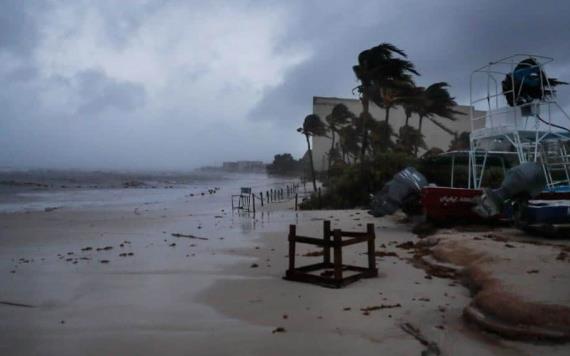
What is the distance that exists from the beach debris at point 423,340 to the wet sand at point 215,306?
0.06m

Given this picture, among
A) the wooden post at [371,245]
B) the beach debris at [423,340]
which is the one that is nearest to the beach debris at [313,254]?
the wooden post at [371,245]

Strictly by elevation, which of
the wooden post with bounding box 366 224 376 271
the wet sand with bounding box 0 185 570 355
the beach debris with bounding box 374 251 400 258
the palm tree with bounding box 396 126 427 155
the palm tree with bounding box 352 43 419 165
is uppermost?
the palm tree with bounding box 352 43 419 165

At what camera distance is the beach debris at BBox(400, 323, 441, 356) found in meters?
5.06

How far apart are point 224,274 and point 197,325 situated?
10.4ft

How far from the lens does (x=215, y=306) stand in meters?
7.20

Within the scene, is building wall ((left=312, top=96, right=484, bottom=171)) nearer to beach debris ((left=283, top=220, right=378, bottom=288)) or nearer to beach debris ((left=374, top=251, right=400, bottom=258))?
beach debris ((left=374, top=251, right=400, bottom=258))

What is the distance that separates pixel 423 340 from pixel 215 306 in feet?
9.86

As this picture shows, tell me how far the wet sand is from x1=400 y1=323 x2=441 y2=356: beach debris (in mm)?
63

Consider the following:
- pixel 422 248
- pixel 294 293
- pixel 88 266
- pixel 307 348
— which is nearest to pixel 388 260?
pixel 422 248

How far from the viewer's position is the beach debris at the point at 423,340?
5062 millimetres

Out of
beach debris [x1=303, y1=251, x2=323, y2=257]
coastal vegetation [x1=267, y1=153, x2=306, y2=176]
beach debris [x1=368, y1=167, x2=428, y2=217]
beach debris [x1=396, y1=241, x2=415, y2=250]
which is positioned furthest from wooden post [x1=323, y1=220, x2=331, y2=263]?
coastal vegetation [x1=267, y1=153, x2=306, y2=176]

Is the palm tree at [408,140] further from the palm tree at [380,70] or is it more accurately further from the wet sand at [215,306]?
the wet sand at [215,306]

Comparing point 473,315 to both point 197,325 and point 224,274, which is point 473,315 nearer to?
point 197,325

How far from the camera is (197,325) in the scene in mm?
6297
